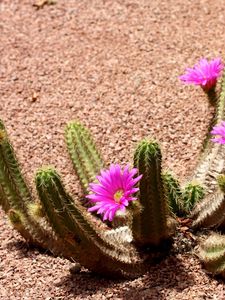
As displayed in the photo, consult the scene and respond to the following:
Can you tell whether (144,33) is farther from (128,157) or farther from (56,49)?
(128,157)

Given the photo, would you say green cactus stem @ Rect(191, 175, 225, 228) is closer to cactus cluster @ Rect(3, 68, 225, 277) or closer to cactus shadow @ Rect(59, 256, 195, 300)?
cactus cluster @ Rect(3, 68, 225, 277)

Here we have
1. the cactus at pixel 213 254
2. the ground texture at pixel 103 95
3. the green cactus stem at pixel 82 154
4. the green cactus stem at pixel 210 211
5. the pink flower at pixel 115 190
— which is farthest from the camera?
the green cactus stem at pixel 82 154

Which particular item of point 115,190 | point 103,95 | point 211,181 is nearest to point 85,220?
point 115,190

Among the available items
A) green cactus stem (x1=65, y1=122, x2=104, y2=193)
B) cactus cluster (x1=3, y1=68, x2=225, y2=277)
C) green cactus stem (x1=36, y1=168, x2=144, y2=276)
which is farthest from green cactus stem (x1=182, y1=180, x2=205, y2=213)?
green cactus stem (x1=65, y1=122, x2=104, y2=193)

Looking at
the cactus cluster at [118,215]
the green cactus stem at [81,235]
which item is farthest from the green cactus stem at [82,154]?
the green cactus stem at [81,235]

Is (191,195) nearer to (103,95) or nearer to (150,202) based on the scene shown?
(150,202)

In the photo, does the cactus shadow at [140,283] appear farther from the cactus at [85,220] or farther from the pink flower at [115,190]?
the pink flower at [115,190]
